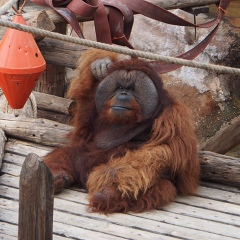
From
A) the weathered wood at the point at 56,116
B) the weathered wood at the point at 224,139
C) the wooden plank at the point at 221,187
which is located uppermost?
the wooden plank at the point at 221,187

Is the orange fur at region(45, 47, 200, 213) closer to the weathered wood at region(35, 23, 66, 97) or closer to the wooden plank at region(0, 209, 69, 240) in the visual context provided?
the wooden plank at region(0, 209, 69, 240)

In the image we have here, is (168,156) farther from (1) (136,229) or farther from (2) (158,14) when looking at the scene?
(2) (158,14)

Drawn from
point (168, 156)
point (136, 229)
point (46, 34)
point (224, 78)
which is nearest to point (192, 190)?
point (168, 156)

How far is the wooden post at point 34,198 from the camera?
2736mm

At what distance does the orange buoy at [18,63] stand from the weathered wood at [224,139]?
269 centimetres

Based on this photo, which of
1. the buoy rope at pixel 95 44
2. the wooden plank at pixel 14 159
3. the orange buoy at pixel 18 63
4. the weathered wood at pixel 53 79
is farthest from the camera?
the weathered wood at pixel 53 79

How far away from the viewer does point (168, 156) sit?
152 inches

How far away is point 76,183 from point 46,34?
1278 mm

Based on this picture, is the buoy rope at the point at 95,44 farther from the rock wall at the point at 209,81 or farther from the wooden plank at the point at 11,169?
the rock wall at the point at 209,81

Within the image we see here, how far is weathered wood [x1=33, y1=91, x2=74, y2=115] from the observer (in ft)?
18.6

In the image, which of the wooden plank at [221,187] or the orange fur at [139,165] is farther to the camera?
the wooden plank at [221,187]

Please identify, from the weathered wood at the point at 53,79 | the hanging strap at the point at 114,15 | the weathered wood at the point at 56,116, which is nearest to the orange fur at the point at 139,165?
the hanging strap at the point at 114,15

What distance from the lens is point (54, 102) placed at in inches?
224

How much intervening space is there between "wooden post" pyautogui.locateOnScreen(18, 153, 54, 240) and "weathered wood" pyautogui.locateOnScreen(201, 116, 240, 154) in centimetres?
345
